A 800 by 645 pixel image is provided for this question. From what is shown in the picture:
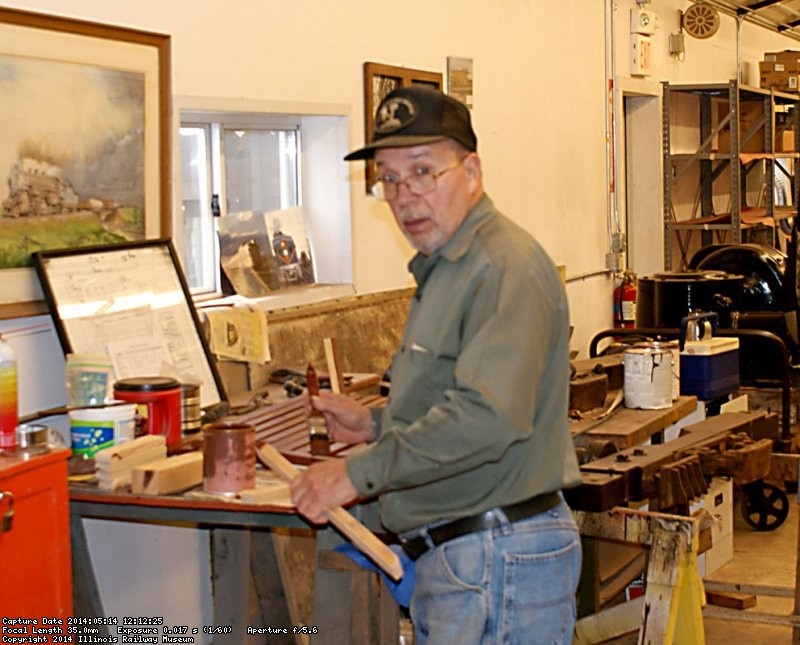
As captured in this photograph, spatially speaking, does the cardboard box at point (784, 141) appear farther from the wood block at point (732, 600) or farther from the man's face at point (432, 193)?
the man's face at point (432, 193)

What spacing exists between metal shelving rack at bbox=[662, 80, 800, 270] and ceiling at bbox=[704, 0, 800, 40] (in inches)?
27.3

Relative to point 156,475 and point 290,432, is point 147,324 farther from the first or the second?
point 156,475

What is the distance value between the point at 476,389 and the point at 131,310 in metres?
1.68

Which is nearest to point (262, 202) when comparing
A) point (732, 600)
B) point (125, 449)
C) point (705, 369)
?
point (705, 369)

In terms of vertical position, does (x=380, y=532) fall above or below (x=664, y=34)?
below

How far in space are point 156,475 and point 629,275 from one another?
A: 5259mm

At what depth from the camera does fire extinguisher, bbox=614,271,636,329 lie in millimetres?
7449

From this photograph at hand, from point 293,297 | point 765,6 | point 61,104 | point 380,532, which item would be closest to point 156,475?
point 380,532

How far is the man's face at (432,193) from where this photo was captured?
90.0 inches

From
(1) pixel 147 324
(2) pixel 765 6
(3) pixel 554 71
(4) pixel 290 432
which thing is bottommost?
(4) pixel 290 432

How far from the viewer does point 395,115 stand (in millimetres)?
2299

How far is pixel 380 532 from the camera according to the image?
2.90 meters

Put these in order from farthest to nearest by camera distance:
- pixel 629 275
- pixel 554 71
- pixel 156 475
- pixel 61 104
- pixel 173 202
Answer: pixel 629 275
pixel 554 71
pixel 173 202
pixel 61 104
pixel 156 475

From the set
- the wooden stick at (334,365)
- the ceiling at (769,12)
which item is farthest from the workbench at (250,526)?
the ceiling at (769,12)
